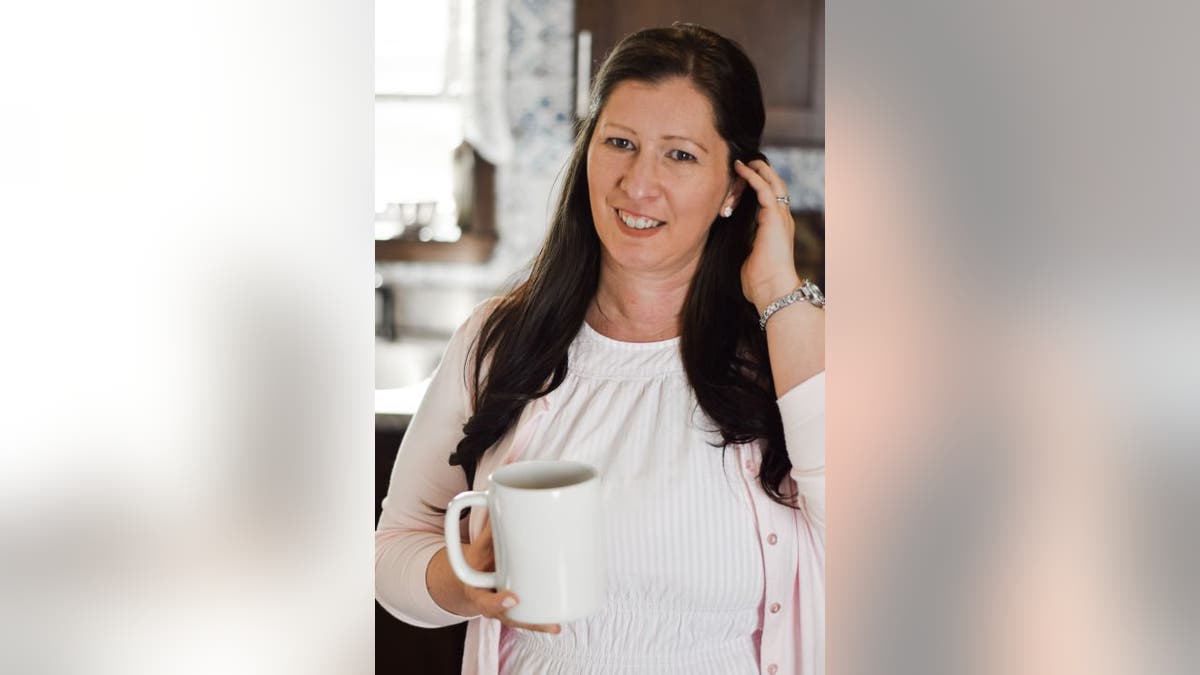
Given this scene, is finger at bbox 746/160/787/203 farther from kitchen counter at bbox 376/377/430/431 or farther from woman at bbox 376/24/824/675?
kitchen counter at bbox 376/377/430/431

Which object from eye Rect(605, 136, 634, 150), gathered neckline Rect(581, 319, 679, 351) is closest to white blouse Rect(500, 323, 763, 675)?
gathered neckline Rect(581, 319, 679, 351)

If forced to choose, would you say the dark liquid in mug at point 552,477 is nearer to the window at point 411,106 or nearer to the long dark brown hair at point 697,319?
the long dark brown hair at point 697,319

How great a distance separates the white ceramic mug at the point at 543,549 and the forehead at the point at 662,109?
21 cm

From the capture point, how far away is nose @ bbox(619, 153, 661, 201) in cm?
44

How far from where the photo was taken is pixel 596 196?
46cm

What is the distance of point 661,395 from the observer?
0.46 meters

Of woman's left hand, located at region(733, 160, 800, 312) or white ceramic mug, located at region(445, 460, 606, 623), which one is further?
woman's left hand, located at region(733, 160, 800, 312)

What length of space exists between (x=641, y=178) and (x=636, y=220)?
3cm

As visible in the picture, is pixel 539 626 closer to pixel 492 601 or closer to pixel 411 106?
pixel 492 601

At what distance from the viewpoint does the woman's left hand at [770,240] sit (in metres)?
0.41

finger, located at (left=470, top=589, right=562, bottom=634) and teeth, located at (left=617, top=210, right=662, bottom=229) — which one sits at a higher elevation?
teeth, located at (left=617, top=210, right=662, bottom=229)

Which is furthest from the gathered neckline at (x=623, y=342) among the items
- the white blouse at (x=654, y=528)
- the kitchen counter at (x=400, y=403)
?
the kitchen counter at (x=400, y=403)

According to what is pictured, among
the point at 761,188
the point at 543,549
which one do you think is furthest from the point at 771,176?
the point at 543,549
